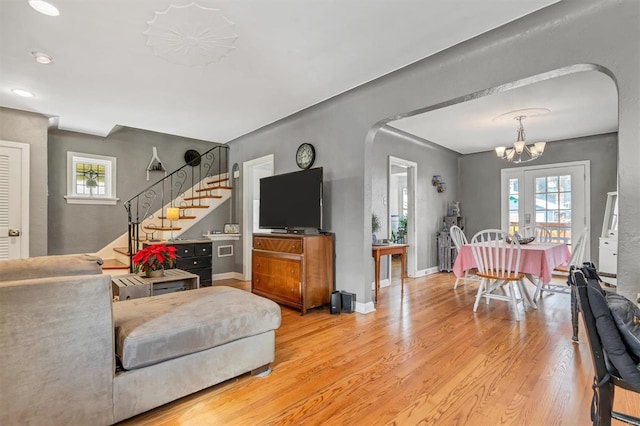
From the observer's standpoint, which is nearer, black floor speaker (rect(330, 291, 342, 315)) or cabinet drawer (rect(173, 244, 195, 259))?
black floor speaker (rect(330, 291, 342, 315))

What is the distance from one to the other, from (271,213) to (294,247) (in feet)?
2.95

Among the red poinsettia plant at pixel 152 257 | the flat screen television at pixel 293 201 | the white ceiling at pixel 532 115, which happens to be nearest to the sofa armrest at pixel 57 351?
the red poinsettia plant at pixel 152 257

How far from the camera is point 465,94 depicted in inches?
105

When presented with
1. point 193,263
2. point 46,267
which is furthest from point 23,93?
point 46,267

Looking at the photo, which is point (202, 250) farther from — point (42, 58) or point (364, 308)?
point (42, 58)

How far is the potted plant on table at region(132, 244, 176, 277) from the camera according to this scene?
3042 millimetres

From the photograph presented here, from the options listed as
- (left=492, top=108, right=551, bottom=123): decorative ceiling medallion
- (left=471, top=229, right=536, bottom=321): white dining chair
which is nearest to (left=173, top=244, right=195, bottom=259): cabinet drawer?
(left=471, top=229, right=536, bottom=321): white dining chair

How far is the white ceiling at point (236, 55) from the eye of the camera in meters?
2.19

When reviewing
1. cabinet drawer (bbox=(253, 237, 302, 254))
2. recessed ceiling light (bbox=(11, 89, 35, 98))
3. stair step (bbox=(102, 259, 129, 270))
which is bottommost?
stair step (bbox=(102, 259, 129, 270))

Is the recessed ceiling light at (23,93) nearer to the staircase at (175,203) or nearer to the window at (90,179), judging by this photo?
the window at (90,179)

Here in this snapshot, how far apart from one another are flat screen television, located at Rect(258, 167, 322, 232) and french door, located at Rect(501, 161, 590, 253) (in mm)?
3903

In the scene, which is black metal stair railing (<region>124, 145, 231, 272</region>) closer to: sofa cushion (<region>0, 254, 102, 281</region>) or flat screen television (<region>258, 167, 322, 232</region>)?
flat screen television (<region>258, 167, 322, 232</region>)

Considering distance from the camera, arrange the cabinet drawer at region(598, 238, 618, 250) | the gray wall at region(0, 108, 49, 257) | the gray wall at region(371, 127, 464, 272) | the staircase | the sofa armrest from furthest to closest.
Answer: the staircase < the gray wall at region(371, 127, 464, 272) < the cabinet drawer at region(598, 238, 618, 250) < the gray wall at region(0, 108, 49, 257) < the sofa armrest

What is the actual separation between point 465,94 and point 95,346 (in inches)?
123
